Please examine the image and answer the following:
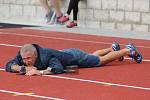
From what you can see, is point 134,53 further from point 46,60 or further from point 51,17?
point 51,17

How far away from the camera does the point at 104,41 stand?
1491cm

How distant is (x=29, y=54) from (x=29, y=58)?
9 cm

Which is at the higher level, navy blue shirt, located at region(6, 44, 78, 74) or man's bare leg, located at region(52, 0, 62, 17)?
man's bare leg, located at region(52, 0, 62, 17)

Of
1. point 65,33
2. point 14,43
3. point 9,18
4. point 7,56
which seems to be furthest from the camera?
point 9,18

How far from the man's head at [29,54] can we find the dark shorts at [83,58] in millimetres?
905

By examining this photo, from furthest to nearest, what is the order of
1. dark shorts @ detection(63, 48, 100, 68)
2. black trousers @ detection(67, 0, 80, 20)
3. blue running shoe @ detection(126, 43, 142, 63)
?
black trousers @ detection(67, 0, 80, 20) → blue running shoe @ detection(126, 43, 142, 63) → dark shorts @ detection(63, 48, 100, 68)

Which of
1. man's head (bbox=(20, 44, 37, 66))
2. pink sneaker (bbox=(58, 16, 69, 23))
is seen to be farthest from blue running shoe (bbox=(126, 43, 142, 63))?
pink sneaker (bbox=(58, 16, 69, 23))

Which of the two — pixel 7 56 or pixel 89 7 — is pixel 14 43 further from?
pixel 89 7

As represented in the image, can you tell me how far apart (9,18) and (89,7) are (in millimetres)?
3699

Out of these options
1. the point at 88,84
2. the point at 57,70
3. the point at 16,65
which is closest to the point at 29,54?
the point at 16,65

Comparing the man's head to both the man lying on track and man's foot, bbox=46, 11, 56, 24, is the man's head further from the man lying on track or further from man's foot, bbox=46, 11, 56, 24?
man's foot, bbox=46, 11, 56, 24

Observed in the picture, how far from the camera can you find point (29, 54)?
911 cm

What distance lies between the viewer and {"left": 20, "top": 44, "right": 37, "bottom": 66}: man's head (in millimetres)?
9109

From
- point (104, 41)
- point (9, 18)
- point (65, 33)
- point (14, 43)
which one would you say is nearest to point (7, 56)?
point (14, 43)
